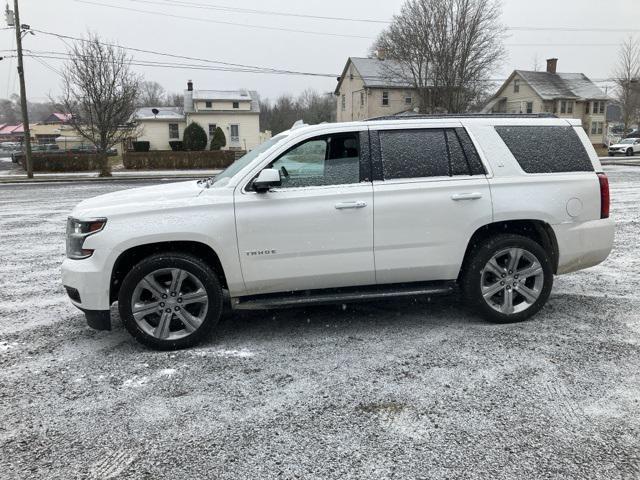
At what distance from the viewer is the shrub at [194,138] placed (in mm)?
39344

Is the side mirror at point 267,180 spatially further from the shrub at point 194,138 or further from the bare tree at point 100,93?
the shrub at point 194,138

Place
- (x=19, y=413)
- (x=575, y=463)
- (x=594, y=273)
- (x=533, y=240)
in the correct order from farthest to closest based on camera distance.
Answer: (x=594, y=273)
(x=533, y=240)
(x=19, y=413)
(x=575, y=463)

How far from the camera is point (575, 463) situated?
2725 millimetres

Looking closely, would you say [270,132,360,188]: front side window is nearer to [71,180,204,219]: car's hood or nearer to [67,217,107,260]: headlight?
[71,180,204,219]: car's hood

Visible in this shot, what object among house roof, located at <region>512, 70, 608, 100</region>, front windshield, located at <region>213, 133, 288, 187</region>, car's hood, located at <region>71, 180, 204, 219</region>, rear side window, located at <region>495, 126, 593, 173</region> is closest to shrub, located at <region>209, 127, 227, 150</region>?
house roof, located at <region>512, 70, 608, 100</region>

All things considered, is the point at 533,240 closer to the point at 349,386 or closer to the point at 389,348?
the point at 389,348

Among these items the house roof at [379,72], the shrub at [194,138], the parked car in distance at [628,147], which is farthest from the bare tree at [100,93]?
the parked car in distance at [628,147]

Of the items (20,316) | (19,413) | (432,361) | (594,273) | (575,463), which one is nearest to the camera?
(575,463)

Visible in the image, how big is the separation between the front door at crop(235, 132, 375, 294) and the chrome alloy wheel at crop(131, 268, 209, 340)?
445 millimetres

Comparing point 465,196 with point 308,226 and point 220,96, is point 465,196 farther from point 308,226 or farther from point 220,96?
point 220,96

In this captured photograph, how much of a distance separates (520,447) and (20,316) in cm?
483

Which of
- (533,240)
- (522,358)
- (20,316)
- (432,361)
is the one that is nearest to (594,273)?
(533,240)

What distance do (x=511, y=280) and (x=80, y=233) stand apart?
374cm

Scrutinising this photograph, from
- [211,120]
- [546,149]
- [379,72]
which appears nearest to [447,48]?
[379,72]
